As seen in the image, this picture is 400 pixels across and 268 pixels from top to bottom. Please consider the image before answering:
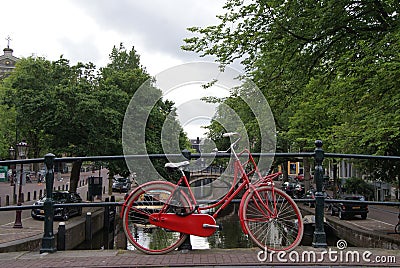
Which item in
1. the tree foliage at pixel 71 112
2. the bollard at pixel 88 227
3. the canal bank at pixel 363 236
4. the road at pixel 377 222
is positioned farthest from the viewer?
the tree foliage at pixel 71 112

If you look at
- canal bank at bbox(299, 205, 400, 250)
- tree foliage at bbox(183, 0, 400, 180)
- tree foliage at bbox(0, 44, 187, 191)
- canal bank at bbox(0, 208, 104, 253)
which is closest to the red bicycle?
tree foliage at bbox(183, 0, 400, 180)

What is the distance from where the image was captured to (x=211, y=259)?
14.9 ft

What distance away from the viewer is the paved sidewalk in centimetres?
441

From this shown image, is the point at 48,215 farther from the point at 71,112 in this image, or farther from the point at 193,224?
the point at 71,112

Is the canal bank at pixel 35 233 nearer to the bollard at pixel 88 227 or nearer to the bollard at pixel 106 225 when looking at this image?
the bollard at pixel 88 227

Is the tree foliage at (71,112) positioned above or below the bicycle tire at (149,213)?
above

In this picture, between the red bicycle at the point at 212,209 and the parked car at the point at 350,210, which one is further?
the parked car at the point at 350,210

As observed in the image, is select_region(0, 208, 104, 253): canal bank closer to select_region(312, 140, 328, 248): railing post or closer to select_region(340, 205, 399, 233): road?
select_region(312, 140, 328, 248): railing post

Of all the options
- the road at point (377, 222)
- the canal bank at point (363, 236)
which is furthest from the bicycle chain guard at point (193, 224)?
the road at point (377, 222)

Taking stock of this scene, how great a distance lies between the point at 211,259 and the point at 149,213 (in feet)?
3.04

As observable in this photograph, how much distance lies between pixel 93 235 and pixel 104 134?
240 inches

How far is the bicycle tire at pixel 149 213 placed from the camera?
15.9 feet

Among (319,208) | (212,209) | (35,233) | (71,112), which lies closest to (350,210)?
(35,233)

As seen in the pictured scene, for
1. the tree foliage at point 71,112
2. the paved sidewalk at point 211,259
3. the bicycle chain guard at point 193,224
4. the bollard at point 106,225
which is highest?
the tree foliage at point 71,112
